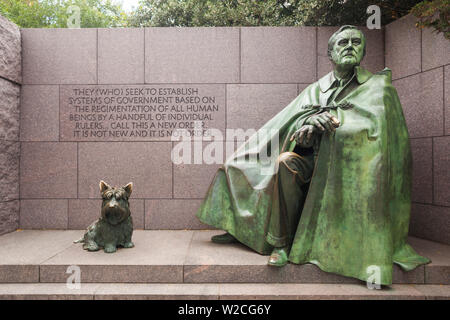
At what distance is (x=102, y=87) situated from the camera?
17.1ft

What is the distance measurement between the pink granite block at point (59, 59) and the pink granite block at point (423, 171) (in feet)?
17.9

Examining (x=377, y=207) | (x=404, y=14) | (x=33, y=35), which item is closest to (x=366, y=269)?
(x=377, y=207)

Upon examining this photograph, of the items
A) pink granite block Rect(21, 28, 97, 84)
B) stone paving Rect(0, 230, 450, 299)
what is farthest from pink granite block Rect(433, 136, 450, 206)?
pink granite block Rect(21, 28, 97, 84)

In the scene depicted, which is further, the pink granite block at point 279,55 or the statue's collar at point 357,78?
the pink granite block at point 279,55

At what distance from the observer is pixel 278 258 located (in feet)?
10.8

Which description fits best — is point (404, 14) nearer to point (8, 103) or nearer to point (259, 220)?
point (259, 220)

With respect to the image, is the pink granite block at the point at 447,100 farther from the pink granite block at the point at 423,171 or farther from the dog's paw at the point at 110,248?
the dog's paw at the point at 110,248

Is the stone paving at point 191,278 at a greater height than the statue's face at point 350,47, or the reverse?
the statue's face at point 350,47

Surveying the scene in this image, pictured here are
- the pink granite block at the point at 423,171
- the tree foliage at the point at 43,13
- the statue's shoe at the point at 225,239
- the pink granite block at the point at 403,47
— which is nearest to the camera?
the statue's shoe at the point at 225,239

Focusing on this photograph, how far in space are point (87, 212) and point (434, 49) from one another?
6091 mm

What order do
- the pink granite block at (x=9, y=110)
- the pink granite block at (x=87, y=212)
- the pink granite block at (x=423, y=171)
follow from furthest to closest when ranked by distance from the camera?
the pink granite block at (x=87, y=212) < the pink granite block at (x=9, y=110) < the pink granite block at (x=423, y=171)

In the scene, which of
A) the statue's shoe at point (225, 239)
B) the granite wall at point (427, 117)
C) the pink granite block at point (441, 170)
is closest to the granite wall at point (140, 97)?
the granite wall at point (427, 117)

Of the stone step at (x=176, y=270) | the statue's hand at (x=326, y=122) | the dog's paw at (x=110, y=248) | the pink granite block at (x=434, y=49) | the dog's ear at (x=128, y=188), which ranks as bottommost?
the stone step at (x=176, y=270)

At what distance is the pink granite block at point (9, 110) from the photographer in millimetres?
4742
